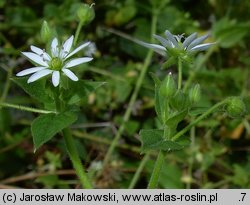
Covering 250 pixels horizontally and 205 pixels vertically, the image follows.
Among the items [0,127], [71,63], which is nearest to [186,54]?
[71,63]

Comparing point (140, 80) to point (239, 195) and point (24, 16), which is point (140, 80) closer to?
point (24, 16)

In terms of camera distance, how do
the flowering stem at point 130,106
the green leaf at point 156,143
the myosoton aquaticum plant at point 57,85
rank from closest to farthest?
the green leaf at point 156,143 → the myosoton aquaticum plant at point 57,85 → the flowering stem at point 130,106

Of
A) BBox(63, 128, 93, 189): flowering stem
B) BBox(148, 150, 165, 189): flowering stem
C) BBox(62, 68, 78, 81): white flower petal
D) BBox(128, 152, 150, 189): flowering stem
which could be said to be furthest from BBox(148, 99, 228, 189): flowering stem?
BBox(128, 152, 150, 189): flowering stem

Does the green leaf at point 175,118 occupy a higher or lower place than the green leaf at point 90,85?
lower

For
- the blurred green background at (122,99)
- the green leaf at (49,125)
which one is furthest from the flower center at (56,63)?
the blurred green background at (122,99)

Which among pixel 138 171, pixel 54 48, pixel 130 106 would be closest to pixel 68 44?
pixel 54 48

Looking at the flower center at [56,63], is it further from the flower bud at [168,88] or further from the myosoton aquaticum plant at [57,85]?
the flower bud at [168,88]

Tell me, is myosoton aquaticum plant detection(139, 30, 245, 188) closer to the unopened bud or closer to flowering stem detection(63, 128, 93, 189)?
the unopened bud
